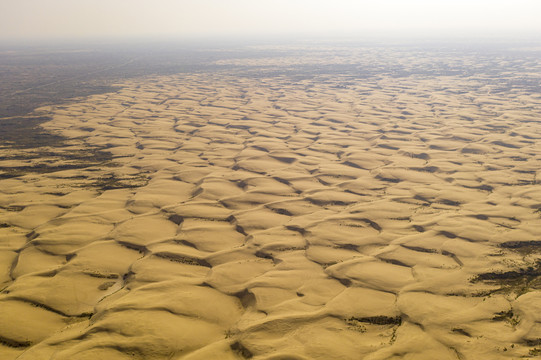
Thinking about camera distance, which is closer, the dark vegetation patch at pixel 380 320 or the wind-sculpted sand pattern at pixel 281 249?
the wind-sculpted sand pattern at pixel 281 249

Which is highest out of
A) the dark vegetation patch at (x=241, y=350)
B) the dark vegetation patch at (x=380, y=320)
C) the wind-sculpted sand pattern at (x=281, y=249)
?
the wind-sculpted sand pattern at (x=281, y=249)

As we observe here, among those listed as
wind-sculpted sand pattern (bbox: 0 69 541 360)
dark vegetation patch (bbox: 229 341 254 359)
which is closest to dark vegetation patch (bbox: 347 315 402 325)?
wind-sculpted sand pattern (bbox: 0 69 541 360)

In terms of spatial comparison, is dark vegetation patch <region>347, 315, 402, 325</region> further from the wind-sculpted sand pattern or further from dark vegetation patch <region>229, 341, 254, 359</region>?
dark vegetation patch <region>229, 341, 254, 359</region>

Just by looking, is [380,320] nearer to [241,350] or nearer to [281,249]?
[241,350]

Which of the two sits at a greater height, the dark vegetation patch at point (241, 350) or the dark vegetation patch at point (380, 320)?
the dark vegetation patch at point (241, 350)

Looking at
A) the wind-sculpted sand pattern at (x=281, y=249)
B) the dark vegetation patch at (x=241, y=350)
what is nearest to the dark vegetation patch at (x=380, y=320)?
the wind-sculpted sand pattern at (x=281, y=249)

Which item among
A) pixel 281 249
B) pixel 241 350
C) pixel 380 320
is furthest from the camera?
pixel 281 249

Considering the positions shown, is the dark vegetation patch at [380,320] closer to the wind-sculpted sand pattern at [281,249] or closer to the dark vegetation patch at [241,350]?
the wind-sculpted sand pattern at [281,249]

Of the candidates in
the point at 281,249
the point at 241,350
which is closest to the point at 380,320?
the point at 241,350

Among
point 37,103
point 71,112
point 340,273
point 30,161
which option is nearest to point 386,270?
point 340,273
